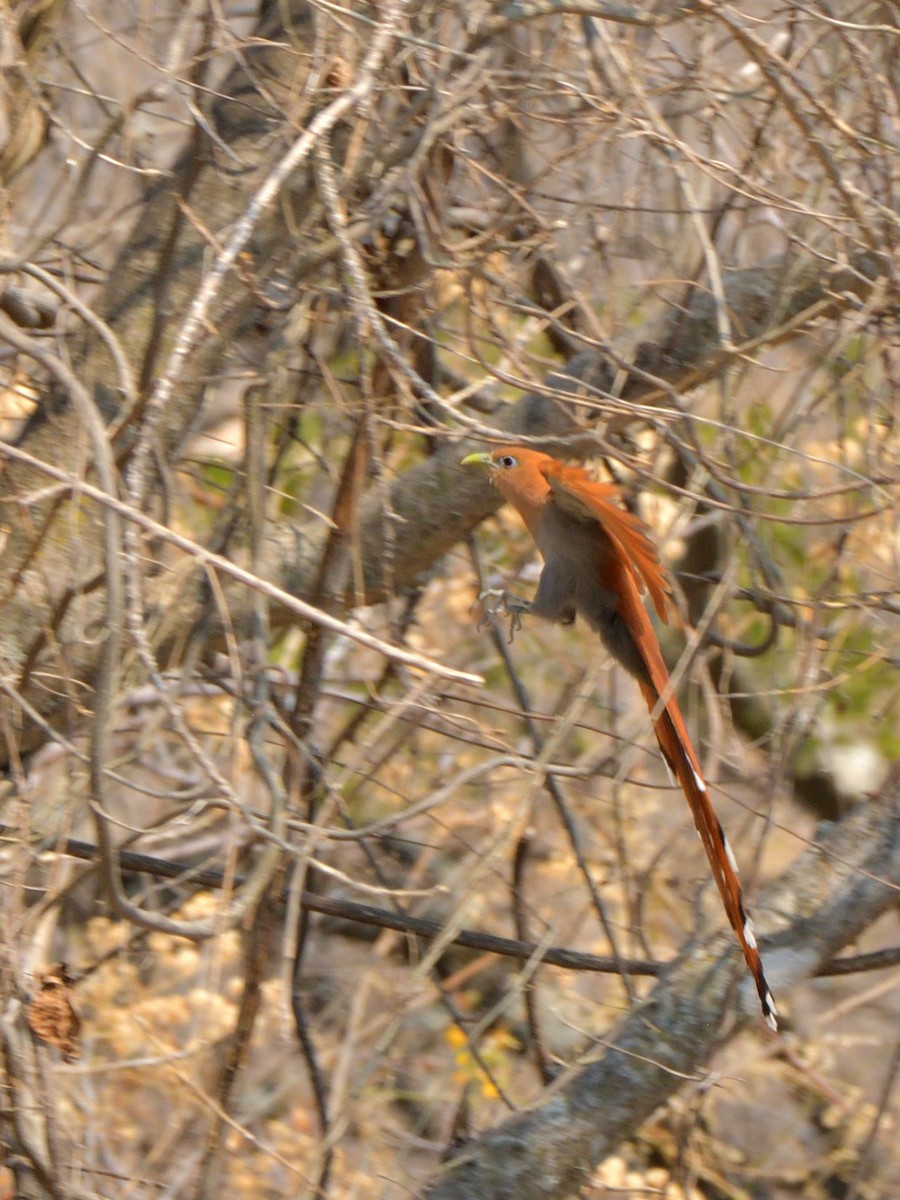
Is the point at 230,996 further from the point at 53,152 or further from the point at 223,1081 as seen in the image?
the point at 53,152

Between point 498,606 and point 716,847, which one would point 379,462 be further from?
point 716,847

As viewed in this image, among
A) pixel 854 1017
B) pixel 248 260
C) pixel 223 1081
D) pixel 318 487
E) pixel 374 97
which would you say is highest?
pixel 374 97

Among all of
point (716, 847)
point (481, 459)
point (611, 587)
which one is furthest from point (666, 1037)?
point (481, 459)

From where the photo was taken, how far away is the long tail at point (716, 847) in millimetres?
2748

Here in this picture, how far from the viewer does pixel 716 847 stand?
2.75 metres

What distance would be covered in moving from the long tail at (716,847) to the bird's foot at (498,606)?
1.93 feet

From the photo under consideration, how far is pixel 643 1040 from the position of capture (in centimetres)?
301

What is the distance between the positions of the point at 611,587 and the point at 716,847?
2.71ft

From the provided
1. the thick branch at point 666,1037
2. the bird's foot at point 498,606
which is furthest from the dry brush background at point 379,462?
the bird's foot at point 498,606

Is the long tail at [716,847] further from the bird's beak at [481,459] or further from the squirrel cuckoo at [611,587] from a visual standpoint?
the bird's beak at [481,459]

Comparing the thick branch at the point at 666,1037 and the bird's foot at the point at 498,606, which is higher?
the bird's foot at the point at 498,606

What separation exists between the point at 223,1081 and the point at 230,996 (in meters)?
2.49

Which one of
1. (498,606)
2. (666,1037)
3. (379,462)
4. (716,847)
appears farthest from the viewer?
(498,606)

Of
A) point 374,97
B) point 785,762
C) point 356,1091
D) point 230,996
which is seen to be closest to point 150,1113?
point 230,996
